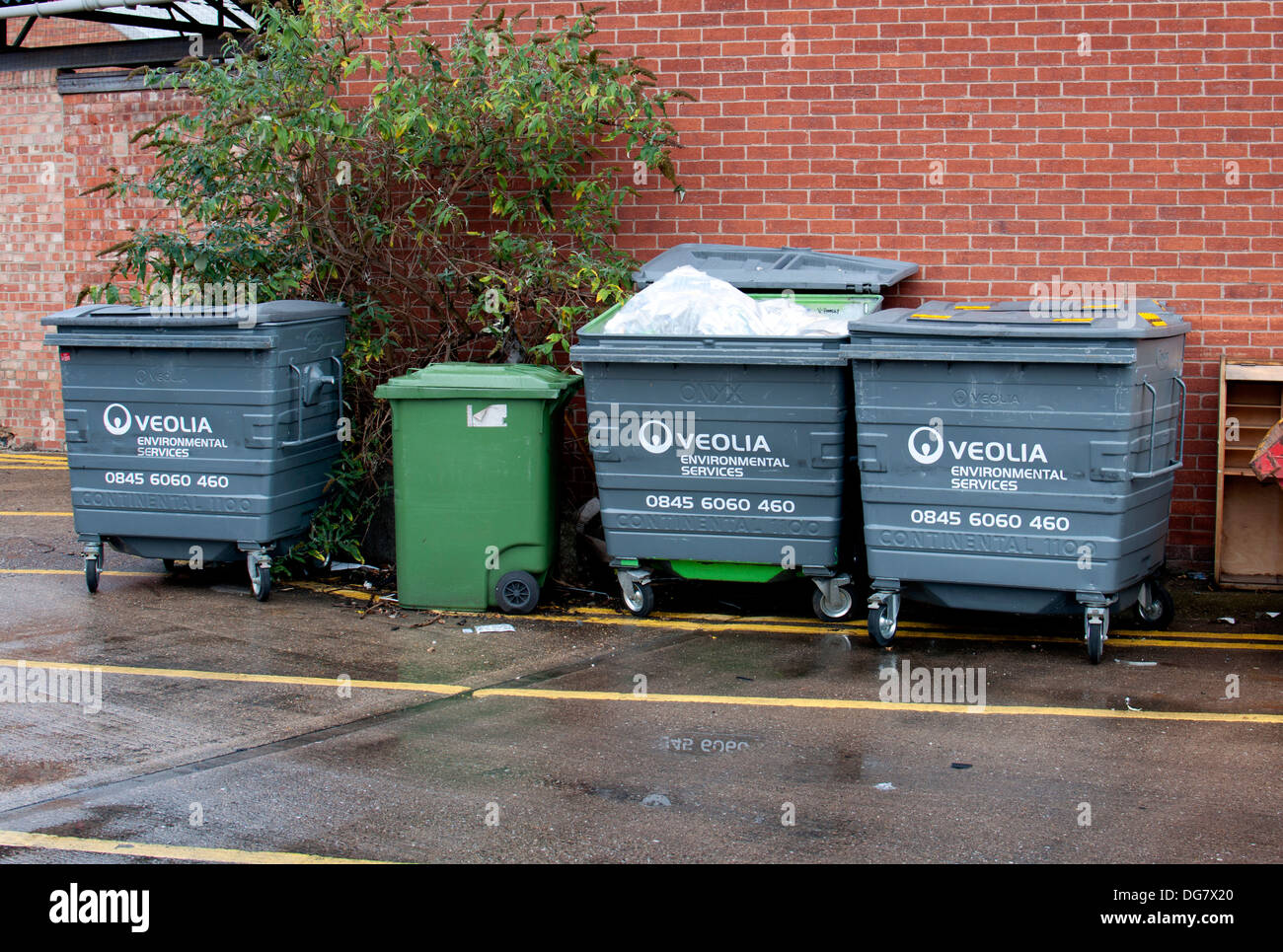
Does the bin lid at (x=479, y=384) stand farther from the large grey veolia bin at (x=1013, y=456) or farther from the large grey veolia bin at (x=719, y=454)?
the large grey veolia bin at (x=1013, y=456)

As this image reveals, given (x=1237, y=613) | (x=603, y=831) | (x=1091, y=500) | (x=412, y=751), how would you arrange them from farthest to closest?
(x=1237, y=613) < (x=1091, y=500) < (x=412, y=751) < (x=603, y=831)

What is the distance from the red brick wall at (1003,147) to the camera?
855cm

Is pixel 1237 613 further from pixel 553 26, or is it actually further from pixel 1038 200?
pixel 553 26

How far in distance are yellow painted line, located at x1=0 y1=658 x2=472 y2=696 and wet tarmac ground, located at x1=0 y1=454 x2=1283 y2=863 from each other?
19mm

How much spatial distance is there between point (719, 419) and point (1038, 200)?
2.95 meters

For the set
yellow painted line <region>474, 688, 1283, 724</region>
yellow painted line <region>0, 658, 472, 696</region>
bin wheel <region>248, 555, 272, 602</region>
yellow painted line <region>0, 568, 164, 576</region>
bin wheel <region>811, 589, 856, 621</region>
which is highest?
bin wheel <region>248, 555, 272, 602</region>

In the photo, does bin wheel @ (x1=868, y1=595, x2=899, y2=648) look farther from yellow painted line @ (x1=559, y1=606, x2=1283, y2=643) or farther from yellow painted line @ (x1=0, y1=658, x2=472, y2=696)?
yellow painted line @ (x1=0, y1=658, x2=472, y2=696)

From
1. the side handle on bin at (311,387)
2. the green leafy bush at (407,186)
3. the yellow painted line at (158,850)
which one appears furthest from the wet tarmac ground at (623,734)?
the green leafy bush at (407,186)

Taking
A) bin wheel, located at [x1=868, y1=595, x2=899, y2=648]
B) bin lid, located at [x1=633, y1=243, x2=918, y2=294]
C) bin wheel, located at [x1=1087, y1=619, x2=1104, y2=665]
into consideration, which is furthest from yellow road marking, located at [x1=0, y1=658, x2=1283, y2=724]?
bin lid, located at [x1=633, y1=243, x2=918, y2=294]

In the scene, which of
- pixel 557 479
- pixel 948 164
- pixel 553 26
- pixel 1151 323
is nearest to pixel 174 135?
pixel 553 26

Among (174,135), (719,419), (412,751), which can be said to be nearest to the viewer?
(412,751)

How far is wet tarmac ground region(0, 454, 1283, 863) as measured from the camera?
461cm

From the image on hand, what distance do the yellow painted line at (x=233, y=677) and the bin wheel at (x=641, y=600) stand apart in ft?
5.09

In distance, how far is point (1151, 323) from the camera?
6.84 metres
